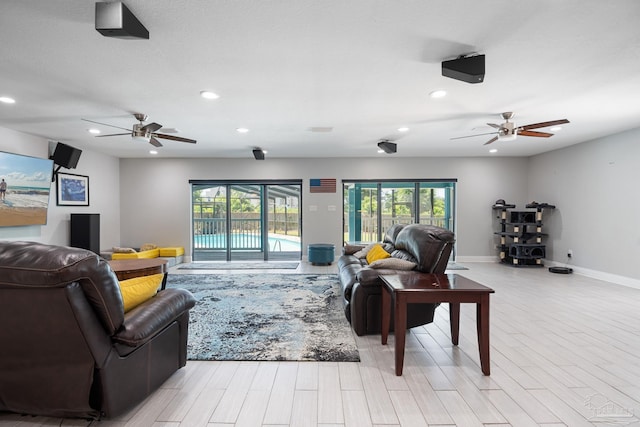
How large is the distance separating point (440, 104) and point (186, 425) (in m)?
3.94

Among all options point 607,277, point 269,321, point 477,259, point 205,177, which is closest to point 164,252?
point 205,177

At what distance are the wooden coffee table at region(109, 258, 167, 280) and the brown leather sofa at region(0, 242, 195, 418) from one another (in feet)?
7.59

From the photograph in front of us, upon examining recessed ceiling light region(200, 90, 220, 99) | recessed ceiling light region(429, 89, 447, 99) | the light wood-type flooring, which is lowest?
the light wood-type flooring

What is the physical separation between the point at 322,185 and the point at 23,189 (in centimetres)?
548

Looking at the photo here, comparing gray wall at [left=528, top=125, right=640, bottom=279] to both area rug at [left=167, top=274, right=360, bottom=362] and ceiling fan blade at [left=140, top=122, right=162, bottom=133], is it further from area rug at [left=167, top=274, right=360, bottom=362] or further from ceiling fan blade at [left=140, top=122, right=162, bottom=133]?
ceiling fan blade at [left=140, top=122, right=162, bottom=133]

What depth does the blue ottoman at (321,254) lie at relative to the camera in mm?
6977

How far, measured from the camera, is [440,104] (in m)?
3.78

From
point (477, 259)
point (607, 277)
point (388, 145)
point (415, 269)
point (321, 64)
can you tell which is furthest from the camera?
point (477, 259)

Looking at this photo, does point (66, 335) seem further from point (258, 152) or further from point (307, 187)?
point (307, 187)

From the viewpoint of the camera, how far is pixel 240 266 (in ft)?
22.7

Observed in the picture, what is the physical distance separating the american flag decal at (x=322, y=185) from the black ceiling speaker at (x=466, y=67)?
5069 mm

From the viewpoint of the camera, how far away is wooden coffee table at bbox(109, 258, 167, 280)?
3.94 meters

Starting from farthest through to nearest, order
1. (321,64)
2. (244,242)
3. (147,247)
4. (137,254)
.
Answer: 1. (244,242)
2. (147,247)
3. (137,254)
4. (321,64)

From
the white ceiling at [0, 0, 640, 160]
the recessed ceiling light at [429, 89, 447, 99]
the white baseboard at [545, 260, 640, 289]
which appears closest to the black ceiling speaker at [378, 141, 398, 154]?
the white ceiling at [0, 0, 640, 160]
